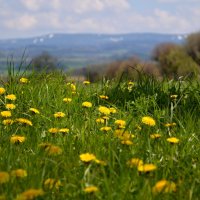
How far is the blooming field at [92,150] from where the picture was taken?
257cm

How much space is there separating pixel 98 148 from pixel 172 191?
33.2 inches

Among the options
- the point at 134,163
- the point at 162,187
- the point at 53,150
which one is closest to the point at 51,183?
the point at 53,150

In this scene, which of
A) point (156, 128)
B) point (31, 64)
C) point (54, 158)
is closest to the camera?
point (54, 158)

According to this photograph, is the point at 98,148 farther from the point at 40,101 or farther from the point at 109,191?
the point at 40,101

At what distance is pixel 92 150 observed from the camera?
11.0 ft

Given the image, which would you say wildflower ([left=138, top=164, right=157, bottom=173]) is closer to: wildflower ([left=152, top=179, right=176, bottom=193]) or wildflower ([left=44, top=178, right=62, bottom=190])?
wildflower ([left=152, top=179, right=176, bottom=193])

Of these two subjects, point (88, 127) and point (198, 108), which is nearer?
point (88, 127)

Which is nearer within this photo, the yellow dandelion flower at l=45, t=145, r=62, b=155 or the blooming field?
the blooming field

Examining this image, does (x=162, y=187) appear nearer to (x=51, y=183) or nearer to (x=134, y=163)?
(x=134, y=163)

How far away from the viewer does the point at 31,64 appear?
6.17m

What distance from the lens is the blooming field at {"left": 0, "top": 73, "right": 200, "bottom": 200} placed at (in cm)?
257

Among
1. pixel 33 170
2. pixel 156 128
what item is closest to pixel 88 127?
pixel 156 128

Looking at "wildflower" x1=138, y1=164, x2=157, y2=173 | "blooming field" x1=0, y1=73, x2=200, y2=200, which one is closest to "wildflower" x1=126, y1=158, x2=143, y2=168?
"blooming field" x1=0, y1=73, x2=200, y2=200

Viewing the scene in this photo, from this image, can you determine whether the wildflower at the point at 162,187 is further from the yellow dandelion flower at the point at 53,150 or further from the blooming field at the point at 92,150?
the yellow dandelion flower at the point at 53,150
